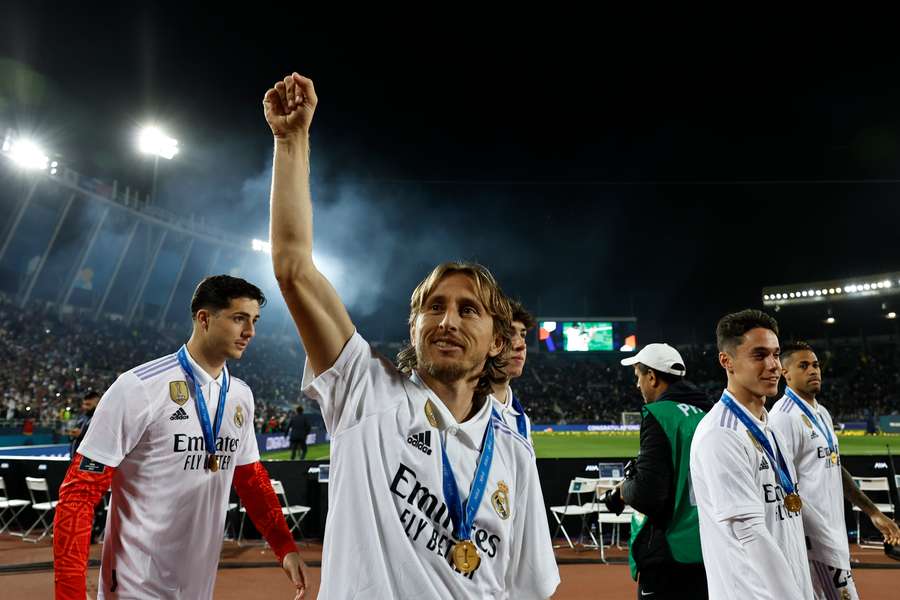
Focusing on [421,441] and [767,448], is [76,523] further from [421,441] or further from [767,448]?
[767,448]

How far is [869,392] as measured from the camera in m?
42.0

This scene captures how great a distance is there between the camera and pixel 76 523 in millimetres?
2320

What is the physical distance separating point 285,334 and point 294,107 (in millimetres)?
61677

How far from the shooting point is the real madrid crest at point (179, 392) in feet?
9.50

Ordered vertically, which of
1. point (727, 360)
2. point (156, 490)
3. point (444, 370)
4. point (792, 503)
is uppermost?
point (727, 360)

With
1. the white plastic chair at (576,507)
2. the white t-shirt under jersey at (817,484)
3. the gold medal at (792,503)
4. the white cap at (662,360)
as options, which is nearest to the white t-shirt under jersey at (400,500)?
the gold medal at (792,503)

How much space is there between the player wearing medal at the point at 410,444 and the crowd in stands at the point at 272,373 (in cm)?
2070

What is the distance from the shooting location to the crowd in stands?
26781 mm

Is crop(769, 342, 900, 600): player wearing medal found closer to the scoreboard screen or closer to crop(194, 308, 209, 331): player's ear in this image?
crop(194, 308, 209, 331): player's ear

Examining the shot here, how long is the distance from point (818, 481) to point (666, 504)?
4.79 feet

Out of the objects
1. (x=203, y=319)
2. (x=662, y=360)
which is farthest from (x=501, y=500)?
(x=662, y=360)

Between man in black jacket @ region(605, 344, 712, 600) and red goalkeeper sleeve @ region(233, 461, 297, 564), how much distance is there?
208 cm

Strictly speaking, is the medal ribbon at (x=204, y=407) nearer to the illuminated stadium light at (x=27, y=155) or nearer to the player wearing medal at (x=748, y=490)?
the player wearing medal at (x=748, y=490)

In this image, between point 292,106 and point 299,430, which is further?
point 299,430
